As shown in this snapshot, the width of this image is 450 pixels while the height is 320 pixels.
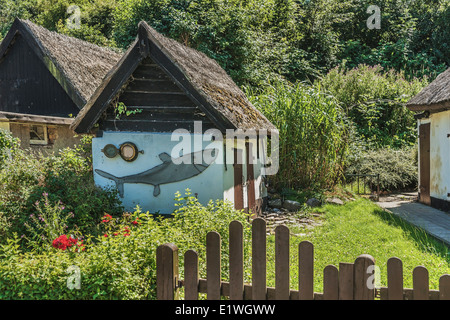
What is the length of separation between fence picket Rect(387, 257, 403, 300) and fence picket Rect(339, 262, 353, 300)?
0.87ft

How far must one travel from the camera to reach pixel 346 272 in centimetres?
302

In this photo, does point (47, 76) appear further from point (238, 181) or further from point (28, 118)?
point (238, 181)

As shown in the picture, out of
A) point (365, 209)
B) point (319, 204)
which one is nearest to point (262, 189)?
point (319, 204)

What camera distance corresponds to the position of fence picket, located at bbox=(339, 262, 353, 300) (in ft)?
9.89

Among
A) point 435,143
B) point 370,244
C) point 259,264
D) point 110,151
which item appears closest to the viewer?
point 259,264

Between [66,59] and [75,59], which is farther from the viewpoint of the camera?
[75,59]

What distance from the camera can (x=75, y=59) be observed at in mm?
13047

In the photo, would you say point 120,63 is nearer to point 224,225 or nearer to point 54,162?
point 54,162

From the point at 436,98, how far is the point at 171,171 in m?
6.39

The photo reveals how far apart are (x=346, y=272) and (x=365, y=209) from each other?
23.5ft

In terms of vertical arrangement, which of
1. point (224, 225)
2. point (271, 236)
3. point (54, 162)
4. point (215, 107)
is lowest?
point (271, 236)

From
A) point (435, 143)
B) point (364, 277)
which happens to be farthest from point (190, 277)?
point (435, 143)

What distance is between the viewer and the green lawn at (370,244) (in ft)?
18.8

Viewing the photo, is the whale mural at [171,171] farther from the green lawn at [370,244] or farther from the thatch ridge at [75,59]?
the thatch ridge at [75,59]
